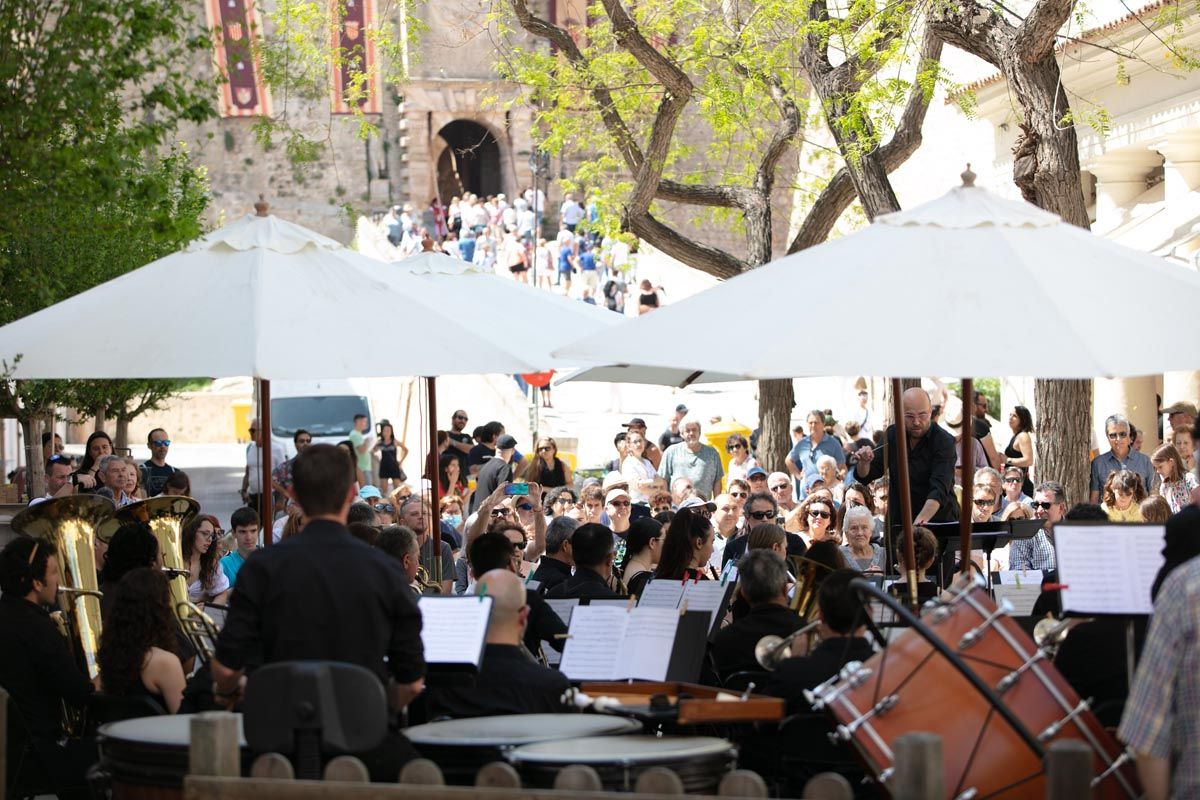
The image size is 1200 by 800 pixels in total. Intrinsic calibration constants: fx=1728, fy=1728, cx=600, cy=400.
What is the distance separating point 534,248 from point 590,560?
28682 millimetres

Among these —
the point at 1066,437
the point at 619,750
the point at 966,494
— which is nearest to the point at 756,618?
the point at 966,494

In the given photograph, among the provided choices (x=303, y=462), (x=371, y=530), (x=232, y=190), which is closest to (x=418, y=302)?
(x=371, y=530)

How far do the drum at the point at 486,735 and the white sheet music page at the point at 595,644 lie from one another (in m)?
0.73

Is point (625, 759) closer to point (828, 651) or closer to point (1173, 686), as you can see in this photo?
point (828, 651)

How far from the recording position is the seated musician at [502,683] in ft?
20.3

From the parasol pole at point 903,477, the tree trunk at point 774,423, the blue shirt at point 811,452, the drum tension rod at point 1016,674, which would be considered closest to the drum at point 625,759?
the drum tension rod at point 1016,674

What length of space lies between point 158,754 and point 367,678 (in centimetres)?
A: 104

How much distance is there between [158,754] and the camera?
5.37 meters

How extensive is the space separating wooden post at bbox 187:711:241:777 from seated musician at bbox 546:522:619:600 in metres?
3.64

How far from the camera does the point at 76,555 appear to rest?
27.7 ft

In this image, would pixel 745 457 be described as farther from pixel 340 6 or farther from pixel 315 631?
pixel 315 631

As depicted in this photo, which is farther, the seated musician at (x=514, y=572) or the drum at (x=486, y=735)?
the seated musician at (x=514, y=572)

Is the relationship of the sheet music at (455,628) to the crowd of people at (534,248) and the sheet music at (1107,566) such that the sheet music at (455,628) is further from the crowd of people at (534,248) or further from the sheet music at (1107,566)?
the crowd of people at (534,248)

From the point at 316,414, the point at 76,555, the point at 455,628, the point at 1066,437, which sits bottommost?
the point at 455,628
